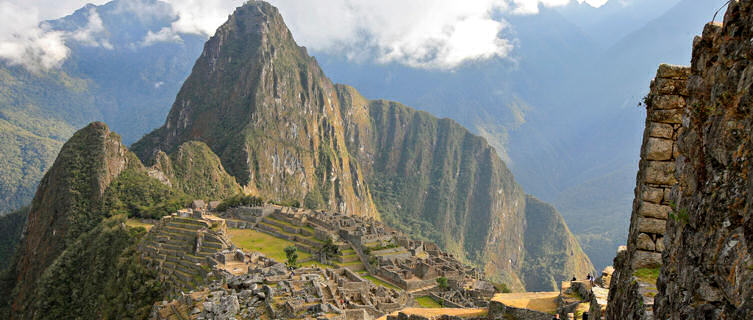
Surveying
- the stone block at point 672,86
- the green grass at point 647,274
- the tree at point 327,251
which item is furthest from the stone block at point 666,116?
the tree at point 327,251

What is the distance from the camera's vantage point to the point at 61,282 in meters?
56.7

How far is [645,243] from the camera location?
8.20 m

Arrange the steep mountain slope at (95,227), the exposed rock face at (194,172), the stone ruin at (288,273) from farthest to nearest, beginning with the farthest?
the exposed rock face at (194,172), the steep mountain slope at (95,227), the stone ruin at (288,273)

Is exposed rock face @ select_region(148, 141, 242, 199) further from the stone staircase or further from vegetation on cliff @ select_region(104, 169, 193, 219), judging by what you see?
the stone staircase

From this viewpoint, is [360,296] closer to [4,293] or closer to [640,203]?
[640,203]

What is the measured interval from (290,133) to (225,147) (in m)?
33.5

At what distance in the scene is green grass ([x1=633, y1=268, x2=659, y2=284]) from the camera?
765cm

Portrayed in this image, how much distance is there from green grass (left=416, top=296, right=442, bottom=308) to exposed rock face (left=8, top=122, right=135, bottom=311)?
61.0 metres

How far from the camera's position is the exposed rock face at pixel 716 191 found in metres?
4.85

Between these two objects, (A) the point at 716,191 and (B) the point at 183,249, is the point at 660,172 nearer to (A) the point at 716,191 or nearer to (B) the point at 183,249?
(A) the point at 716,191

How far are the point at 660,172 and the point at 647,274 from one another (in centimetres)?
189

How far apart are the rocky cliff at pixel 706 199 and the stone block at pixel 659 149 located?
0.02 meters

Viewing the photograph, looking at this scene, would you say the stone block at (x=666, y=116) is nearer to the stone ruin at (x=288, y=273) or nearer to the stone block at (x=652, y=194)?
the stone block at (x=652, y=194)

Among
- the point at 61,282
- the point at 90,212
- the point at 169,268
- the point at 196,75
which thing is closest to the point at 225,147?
the point at 196,75
